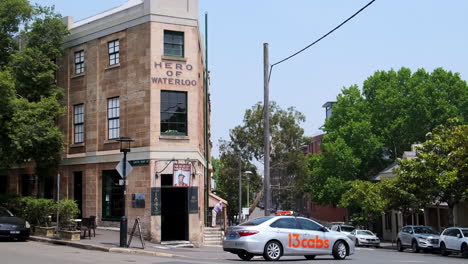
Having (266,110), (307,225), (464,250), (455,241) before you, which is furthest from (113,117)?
(464,250)

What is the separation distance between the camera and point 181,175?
26844mm

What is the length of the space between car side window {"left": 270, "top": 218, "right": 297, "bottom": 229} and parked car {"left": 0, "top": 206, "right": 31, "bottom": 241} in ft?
37.7

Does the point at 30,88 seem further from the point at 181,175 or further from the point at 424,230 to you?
the point at 424,230

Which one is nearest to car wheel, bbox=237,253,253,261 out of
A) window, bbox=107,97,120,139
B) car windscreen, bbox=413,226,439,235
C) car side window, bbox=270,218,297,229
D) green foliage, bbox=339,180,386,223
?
car side window, bbox=270,218,297,229

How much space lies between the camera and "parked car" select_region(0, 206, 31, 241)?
75.7ft

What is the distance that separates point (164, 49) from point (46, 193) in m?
10.9

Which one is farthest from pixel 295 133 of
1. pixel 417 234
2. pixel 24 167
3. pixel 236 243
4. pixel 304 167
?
pixel 236 243

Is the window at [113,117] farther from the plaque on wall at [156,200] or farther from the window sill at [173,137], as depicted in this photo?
the plaque on wall at [156,200]

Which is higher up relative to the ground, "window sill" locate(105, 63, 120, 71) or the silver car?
→ "window sill" locate(105, 63, 120, 71)

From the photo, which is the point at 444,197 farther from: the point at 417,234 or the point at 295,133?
the point at 295,133

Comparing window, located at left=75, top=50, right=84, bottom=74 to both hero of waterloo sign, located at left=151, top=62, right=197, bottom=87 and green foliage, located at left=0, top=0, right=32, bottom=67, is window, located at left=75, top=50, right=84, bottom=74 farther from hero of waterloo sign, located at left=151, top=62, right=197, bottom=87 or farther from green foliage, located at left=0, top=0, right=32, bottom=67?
hero of waterloo sign, located at left=151, top=62, right=197, bottom=87

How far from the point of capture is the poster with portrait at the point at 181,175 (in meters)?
26.7

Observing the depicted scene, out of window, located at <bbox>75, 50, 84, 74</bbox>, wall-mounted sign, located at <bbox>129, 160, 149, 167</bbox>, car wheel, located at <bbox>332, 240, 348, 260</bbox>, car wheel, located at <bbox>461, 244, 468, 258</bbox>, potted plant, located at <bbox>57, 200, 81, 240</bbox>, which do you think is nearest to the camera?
car wheel, located at <bbox>332, 240, 348, 260</bbox>

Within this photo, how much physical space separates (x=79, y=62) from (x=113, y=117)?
4106 mm
